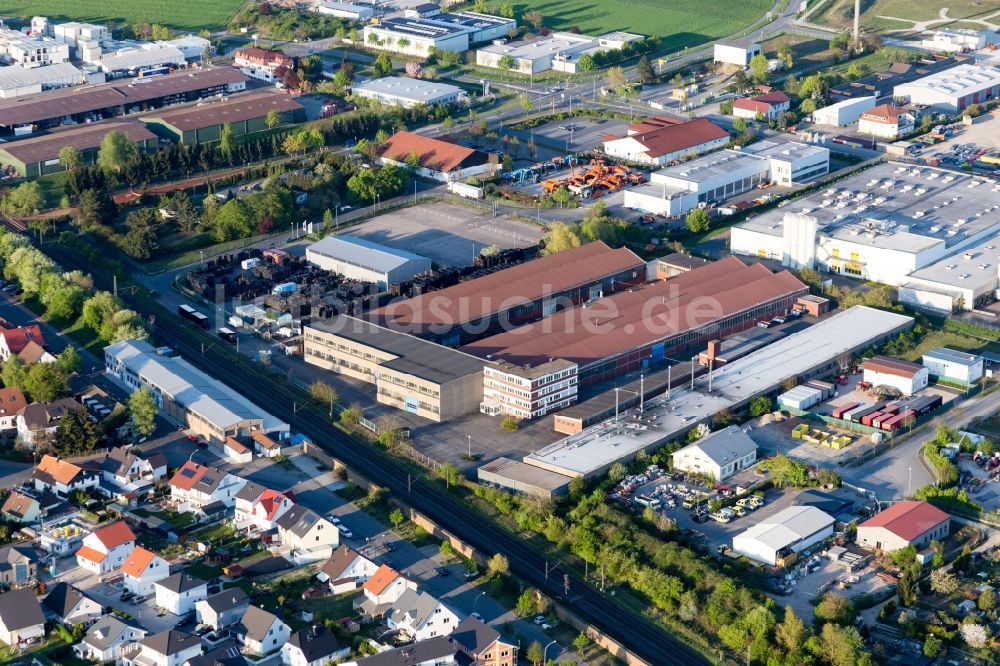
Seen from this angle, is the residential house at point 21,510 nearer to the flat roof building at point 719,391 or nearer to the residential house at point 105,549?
the residential house at point 105,549

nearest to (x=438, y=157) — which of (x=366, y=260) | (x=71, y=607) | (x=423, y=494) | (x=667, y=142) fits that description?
(x=667, y=142)

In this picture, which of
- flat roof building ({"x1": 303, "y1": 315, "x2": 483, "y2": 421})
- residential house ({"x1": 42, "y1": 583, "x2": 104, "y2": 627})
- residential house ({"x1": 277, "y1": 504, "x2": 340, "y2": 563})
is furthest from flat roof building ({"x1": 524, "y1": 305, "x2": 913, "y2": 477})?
residential house ({"x1": 42, "y1": 583, "x2": 104, "y2": 627})

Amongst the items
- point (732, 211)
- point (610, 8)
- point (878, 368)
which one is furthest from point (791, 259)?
point (610, 8)

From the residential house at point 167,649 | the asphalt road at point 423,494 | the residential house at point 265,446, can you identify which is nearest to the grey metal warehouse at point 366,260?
the asphalt road at point 423,494

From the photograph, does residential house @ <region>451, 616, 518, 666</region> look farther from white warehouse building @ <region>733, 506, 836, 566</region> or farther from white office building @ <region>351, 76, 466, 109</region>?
white office building @ <region>351, 76, 466, 109</region>

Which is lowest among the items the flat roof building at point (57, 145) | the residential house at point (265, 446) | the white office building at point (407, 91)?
the residential house at point (265, 446)

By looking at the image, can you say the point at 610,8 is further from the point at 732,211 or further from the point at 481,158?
the point at 732,211
